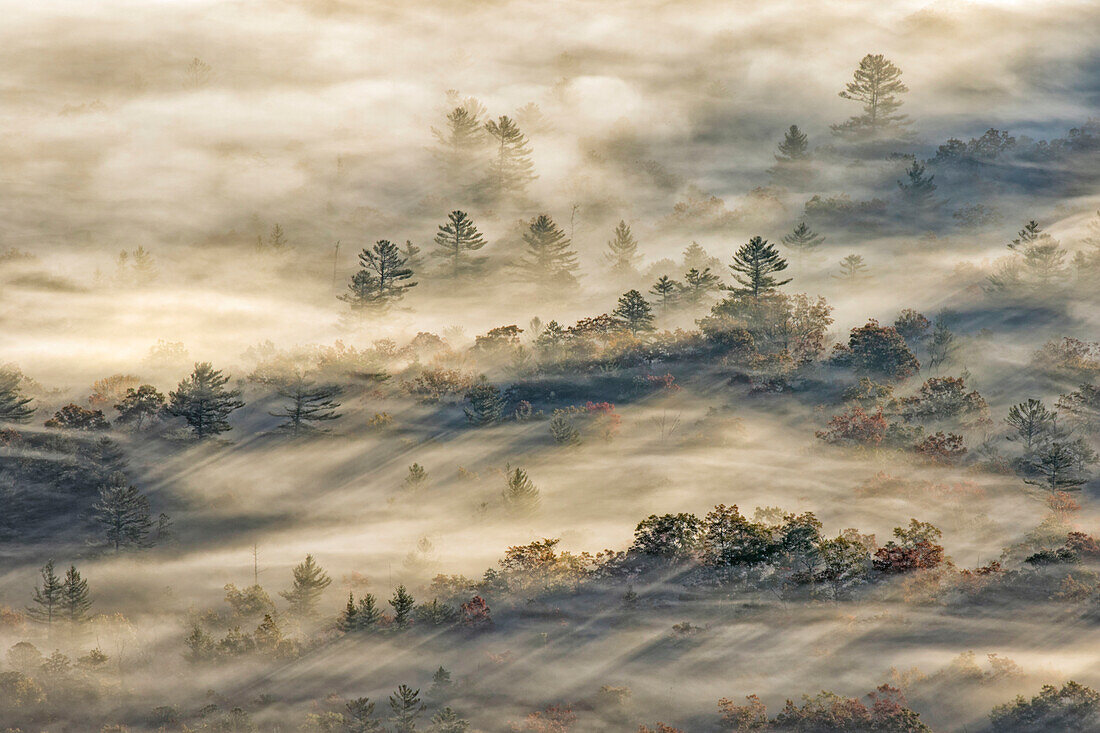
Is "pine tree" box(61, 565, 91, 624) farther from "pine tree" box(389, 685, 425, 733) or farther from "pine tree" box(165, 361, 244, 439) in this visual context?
"pine tree" box(165, 361, 244, 439)

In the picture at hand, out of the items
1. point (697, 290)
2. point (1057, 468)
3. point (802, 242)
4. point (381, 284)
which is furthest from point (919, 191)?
point (381, 284)

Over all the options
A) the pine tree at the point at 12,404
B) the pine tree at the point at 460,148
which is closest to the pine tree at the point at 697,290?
the pine tree at the point at 460,148

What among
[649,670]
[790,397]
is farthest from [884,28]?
[649,670]

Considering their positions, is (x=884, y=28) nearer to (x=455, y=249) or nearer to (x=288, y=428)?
(x=455, y=249)

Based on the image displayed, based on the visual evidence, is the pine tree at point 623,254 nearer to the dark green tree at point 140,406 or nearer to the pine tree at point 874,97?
the pine tree at point 874,97

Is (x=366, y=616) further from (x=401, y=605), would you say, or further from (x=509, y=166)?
(x=509, y=166)
